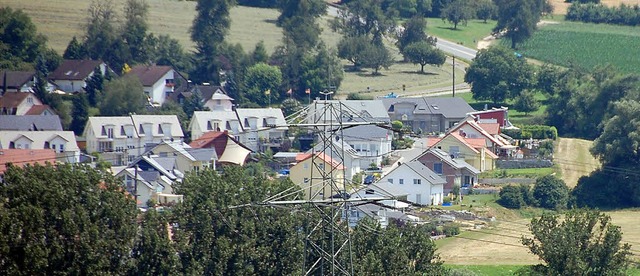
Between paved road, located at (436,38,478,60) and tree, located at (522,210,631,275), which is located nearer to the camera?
tree, located at (522,210,631,275)

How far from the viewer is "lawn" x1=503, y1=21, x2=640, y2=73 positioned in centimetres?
8999

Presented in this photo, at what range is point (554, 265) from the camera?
38.2m

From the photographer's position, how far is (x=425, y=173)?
5756 centimetres

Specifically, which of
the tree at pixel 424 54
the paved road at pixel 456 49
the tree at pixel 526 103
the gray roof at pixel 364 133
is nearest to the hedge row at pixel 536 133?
the gray roof at pixel 364 133

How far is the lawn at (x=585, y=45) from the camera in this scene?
90.0m

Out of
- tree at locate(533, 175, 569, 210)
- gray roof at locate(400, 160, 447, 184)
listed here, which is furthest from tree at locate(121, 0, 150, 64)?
tree at locate(533, 175, 569, 210)

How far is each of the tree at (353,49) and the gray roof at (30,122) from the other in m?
21.8

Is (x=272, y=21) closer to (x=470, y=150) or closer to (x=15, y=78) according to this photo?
(x=15, y=78)

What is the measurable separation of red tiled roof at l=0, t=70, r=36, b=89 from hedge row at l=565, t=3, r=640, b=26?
139ft

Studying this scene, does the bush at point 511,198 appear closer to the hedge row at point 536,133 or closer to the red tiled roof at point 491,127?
the red tiled roof at point 491,127

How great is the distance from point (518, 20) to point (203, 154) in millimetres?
34251

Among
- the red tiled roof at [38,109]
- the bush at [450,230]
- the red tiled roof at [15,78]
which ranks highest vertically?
the red tiled roof at [15,78]

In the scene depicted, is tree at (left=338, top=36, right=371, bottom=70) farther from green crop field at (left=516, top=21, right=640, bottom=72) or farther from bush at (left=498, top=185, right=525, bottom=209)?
bush at (left=498, top=185, right=525, bottom=209)

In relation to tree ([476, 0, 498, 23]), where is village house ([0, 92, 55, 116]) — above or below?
below
